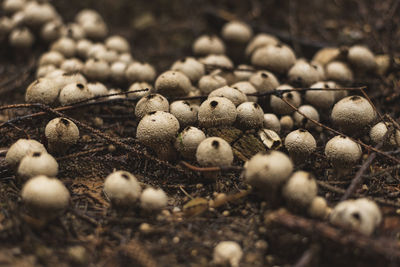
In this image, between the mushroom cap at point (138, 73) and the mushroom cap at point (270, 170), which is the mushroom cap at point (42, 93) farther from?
the mushroom cap at point (270, 170)

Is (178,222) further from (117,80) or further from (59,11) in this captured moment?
(59,11)

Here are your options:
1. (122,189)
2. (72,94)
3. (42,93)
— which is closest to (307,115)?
(122,189)

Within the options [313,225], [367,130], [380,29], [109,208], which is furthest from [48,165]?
[380,29]

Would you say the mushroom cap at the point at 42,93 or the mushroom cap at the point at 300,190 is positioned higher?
the mushroom cap at the point at 42,93

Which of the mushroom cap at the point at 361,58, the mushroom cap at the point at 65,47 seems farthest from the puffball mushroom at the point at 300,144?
the mushroom cap at the point at 65,47

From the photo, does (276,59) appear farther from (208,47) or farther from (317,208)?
(317,208)

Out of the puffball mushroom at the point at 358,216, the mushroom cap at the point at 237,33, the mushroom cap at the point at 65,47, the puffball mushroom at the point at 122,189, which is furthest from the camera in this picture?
the mushroom cap at the point at 237,33

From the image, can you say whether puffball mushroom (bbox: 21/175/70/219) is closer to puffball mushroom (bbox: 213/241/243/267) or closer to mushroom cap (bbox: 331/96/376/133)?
puffball mushroom (bbox: 213/241/243/267)
